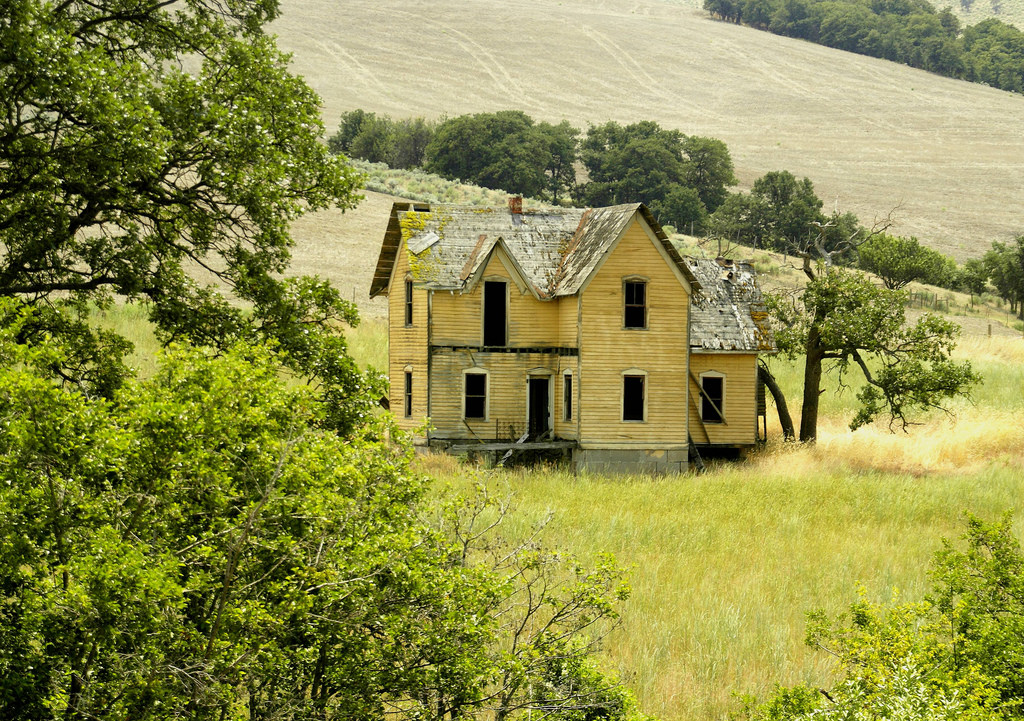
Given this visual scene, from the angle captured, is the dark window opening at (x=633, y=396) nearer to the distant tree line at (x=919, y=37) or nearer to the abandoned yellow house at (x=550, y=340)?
the abandoned yellow house at (x=550, y=340)

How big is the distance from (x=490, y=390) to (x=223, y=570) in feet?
75.5

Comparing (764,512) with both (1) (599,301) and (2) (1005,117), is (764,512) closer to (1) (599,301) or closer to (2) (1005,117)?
(1) (599,301)

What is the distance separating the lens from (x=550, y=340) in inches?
1224

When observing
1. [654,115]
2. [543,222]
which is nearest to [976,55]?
[654,115]

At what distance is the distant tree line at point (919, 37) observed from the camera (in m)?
180

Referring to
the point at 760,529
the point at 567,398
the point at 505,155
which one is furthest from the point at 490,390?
the point at 505,155

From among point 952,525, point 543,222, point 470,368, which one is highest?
point 543,222

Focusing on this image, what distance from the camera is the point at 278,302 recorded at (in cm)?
1412

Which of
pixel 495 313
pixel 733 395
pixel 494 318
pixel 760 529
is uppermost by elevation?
pixel 495 313

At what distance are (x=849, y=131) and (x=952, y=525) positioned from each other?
446 ft

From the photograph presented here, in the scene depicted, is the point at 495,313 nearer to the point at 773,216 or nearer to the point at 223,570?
the point at 223,570

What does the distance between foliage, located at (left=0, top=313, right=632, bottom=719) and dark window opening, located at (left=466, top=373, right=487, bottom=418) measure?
69.2 feet

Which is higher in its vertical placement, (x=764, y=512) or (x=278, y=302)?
(x=278, y=302)

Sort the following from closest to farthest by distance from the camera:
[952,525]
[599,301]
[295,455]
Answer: [295,455]
[952,525]
[599,301]
